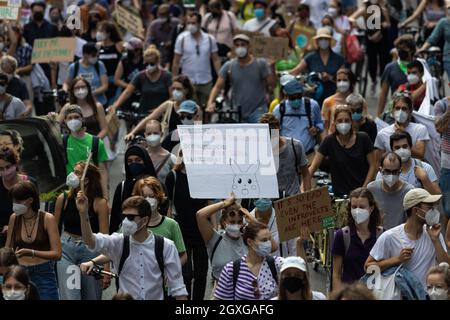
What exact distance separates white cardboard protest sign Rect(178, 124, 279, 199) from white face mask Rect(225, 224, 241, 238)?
2.43 ft

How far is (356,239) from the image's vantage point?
38.9 feet

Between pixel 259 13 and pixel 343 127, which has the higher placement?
pixel 259 13

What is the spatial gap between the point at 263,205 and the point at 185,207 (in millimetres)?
720

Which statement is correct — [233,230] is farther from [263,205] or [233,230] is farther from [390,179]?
[390,179]

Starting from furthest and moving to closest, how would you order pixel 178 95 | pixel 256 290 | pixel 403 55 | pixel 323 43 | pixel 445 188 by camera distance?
1. pixel 323 43
2. pixel 403 55
3. pixel 178 95
4. pixel 445 188
5. pixel 256 290

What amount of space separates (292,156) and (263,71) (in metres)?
4.76

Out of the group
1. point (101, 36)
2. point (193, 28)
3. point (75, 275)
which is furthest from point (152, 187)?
point (101, 36)

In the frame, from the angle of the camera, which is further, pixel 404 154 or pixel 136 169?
pixel 404 154

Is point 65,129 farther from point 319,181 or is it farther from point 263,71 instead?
point 263,71

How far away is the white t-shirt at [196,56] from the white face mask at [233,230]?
8392mm

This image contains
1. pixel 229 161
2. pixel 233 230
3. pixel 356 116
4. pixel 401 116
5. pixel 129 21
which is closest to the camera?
pixel 233 230

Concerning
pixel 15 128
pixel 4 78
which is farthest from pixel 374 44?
pixel 15 128

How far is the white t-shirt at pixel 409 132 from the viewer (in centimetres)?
1448

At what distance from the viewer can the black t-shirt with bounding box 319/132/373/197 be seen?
1423 cm
